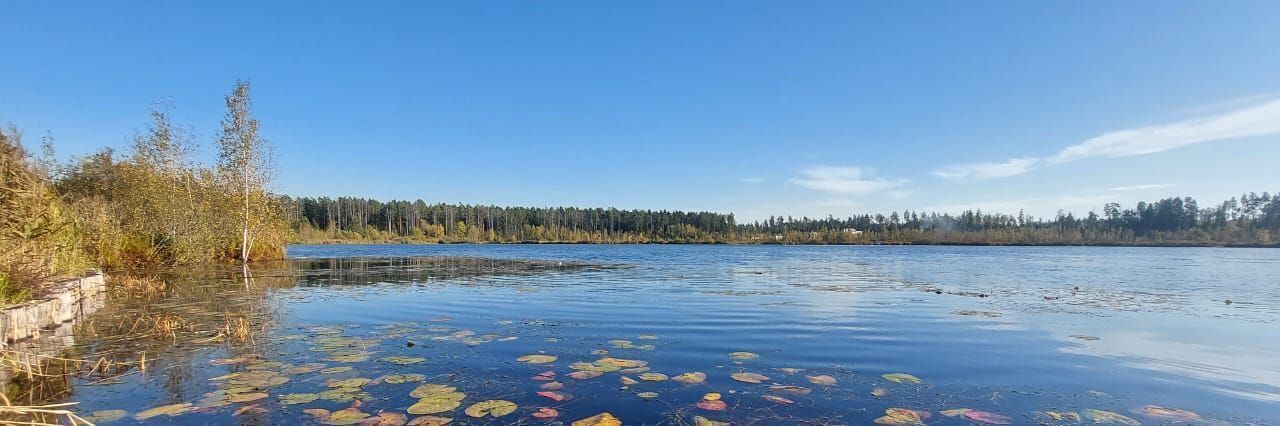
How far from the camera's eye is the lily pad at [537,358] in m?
7.79

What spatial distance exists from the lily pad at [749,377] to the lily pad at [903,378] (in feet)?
4.93

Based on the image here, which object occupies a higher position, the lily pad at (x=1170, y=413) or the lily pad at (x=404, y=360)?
the lily pad at (x=404, y=360)

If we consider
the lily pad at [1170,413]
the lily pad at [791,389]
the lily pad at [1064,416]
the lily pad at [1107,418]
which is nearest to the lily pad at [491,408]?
the lily pad at [791,389]

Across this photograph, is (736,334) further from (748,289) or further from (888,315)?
(748,289)

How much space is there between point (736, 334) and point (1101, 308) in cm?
1044

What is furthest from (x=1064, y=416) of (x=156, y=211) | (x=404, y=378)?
(x=156, y=211)

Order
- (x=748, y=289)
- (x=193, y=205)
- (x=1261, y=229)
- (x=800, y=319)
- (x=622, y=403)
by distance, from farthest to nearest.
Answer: (x=1261, y=229) → (x=193, y=205) → (x=748, y=289) → (x=800, y=319) → (x=622, y=403)

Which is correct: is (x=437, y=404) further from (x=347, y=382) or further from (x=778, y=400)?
(x=778, y=400)

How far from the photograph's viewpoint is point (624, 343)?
9.20 meters

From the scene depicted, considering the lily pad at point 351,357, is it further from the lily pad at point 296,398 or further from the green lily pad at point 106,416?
the green lily pad at point 106,416

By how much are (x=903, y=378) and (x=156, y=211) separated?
1202 inches

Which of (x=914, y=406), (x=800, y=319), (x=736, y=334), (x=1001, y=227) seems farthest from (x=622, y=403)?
(x=1001, y=227)

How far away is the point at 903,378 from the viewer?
7.07 m

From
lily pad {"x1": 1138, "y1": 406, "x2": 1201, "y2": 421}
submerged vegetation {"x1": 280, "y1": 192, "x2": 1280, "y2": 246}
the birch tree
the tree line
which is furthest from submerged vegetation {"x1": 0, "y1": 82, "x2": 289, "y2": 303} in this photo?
the tree line
